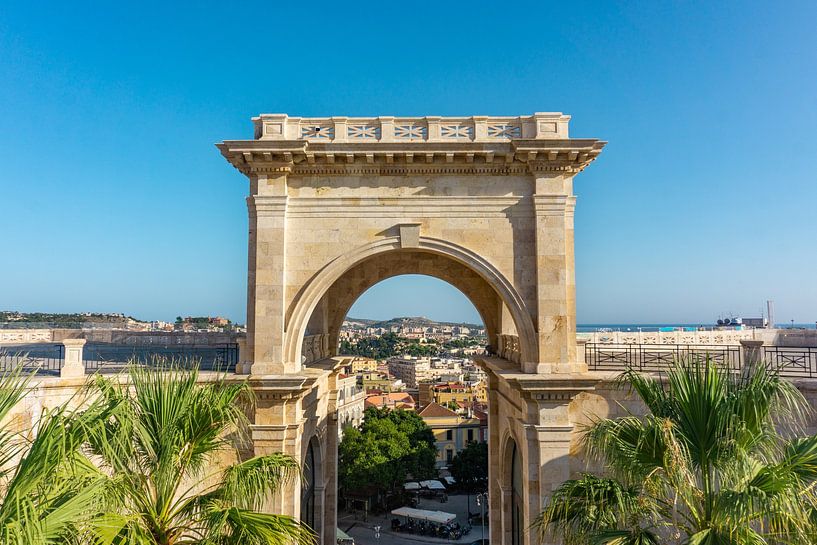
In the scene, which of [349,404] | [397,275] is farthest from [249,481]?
[349,404]

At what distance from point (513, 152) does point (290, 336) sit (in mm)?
6536

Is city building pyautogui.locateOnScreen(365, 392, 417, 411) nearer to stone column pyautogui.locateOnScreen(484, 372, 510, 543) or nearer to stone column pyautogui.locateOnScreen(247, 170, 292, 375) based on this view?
stone column pyautogui.locateOnScreen(484, 372, 510, 543)

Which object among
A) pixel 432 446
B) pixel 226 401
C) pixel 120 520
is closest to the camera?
pixel 120 520

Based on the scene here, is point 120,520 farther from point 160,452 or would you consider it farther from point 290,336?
point 290,336

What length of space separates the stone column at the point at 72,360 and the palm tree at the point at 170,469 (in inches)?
199

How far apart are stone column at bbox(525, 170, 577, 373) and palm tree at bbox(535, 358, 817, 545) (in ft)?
14.2

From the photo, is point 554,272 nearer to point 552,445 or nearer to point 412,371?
point 552,445

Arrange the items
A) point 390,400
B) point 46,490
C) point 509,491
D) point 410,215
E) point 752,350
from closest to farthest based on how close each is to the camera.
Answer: point 46,490
point 752,350
point 410,215
point 509,491
point 390,400

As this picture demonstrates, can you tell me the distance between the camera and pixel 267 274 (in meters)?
11.9

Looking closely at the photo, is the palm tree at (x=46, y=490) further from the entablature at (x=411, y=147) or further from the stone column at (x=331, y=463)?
the stone column at (x=331, y=463)

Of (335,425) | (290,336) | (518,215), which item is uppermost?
(518,215)

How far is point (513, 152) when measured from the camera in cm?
1179

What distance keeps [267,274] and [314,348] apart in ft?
12.2

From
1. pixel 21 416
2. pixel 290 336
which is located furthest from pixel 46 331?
pixel 290 336
